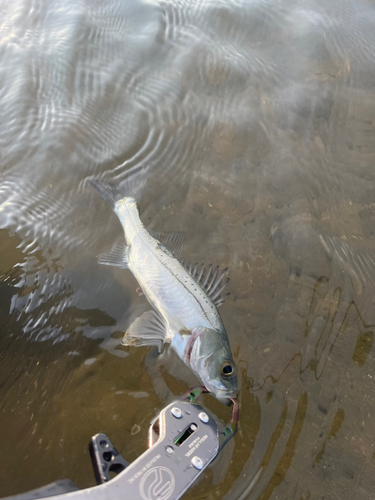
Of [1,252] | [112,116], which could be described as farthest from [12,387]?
[112,116]

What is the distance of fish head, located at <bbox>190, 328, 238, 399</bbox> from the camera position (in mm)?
2547

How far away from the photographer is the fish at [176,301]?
2.61 m

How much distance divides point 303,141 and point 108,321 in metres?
2.75

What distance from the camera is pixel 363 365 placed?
2.93 m

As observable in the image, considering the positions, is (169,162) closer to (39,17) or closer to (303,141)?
(303,141)

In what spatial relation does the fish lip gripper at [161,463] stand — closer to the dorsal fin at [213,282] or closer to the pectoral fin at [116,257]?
the dorsal fin at [213,282]

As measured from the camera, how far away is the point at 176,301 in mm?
2859

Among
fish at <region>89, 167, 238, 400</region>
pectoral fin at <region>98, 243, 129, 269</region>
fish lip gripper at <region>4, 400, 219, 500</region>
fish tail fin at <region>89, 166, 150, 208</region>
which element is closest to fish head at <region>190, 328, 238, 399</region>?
fish at <region>89, 167, 238, 400</region>

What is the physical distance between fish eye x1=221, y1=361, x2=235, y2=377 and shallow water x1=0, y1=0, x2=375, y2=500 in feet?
1.11

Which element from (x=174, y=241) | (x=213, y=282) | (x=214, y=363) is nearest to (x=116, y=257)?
(x=174, y=241)

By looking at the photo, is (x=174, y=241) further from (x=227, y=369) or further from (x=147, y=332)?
(x=227, y=369)

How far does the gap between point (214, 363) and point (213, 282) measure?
68 centimetres

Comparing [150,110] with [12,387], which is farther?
[150,110]

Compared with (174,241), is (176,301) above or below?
below
